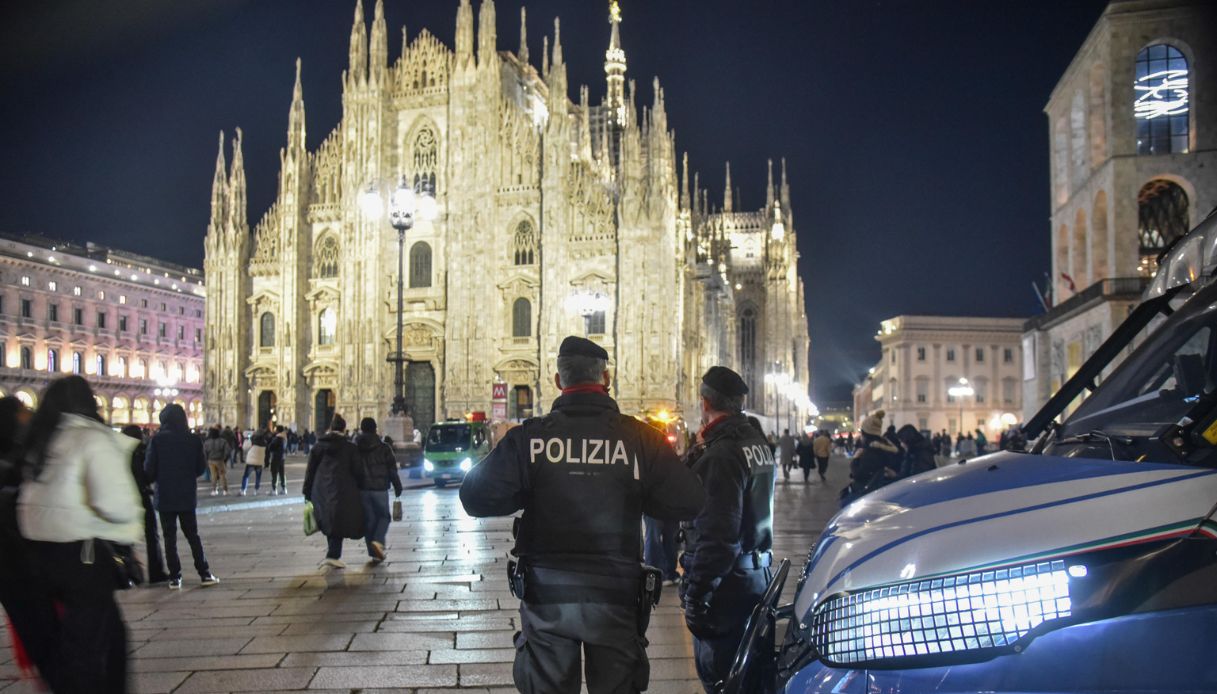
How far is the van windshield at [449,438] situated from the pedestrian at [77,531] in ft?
68.8

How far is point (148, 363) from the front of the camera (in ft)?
239

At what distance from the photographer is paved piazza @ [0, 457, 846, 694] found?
5500 millimetres

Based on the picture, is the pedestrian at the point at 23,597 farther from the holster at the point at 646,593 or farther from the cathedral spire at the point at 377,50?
the cathedral spire at the point at 377,50

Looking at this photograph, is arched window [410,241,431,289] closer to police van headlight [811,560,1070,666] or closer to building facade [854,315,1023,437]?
police van headlight [811,560,1070,666]

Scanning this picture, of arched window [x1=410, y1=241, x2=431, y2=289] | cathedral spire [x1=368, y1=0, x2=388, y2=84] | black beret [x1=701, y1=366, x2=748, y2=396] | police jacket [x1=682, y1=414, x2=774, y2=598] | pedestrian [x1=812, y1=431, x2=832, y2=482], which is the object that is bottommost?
pedestrian [x1=812, y1=431, x2=832, y2=482]

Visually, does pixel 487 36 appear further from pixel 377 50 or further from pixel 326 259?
pixel 326 259

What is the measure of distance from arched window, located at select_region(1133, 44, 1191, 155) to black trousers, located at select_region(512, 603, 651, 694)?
3447 centimetres

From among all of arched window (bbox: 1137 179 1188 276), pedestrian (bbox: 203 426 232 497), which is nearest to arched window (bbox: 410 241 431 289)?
pedestrian (bbox: 203 426 232 497)

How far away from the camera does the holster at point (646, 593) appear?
11.1ft

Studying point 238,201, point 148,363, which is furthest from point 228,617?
point 148,363

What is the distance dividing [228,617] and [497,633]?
2179mm

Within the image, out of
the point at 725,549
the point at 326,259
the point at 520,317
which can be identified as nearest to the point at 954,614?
the point at 725,549

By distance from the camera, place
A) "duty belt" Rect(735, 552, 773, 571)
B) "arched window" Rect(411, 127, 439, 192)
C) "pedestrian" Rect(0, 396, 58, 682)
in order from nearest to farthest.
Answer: "pedestrian" Rect(0, 396, 58, 682)
"duty belt" Rect(735, 552, 773, 571)
"arched window" Rect(411, 127, 439, 192)

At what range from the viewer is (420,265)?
4719cm
